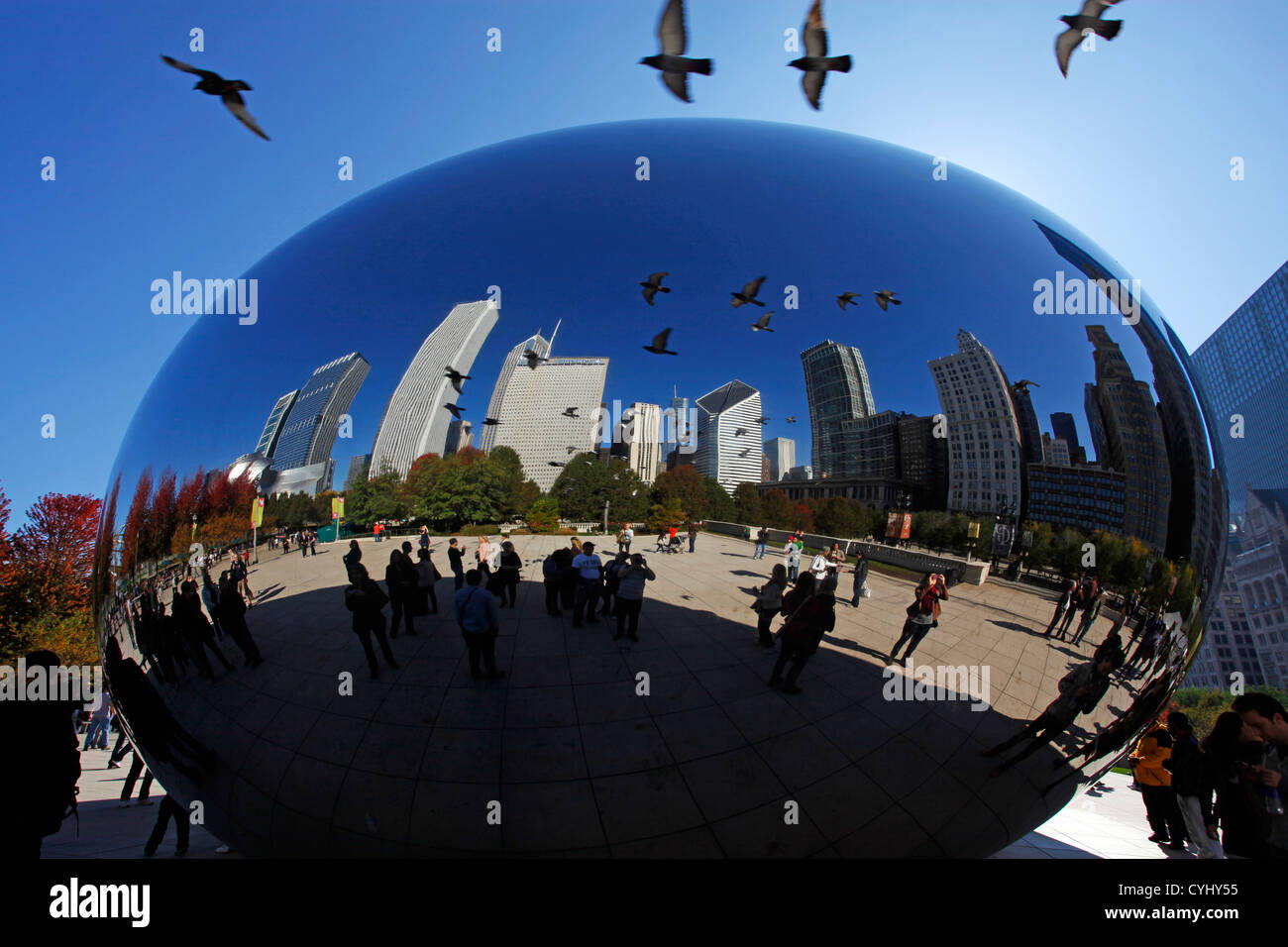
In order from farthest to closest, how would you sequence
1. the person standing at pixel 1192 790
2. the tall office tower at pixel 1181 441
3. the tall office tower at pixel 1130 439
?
the person standing at pixel 1192 790 < the tall office tower at pixel 1181 441 < the tall office tower at pixel 1130 439

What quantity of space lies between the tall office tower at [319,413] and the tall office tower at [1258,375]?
115820 mm

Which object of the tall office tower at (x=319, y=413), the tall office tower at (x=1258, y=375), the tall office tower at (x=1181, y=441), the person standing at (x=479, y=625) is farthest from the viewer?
the tall office tower at (x=1258, y=375)

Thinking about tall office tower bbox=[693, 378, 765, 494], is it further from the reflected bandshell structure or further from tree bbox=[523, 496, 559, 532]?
tree bbox=[523, 496, 559, 532]

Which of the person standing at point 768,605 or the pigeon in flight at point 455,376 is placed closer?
the person standing at point 768,605

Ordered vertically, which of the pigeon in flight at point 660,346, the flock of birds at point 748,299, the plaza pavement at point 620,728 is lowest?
the plaza pavement at point 620,728

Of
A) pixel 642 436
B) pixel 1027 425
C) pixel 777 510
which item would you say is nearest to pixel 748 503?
pixel 777 510

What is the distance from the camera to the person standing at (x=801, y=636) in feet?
6.07

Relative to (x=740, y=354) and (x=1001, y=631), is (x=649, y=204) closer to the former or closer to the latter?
(x=740, y=354)

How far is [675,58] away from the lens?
84.1 inches

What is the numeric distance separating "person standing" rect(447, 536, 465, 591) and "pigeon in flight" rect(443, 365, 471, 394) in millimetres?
643

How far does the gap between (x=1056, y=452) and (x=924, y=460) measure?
0.61 metres

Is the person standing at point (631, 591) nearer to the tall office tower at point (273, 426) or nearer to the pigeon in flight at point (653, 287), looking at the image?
the pigeon in flight at point (653, 287)

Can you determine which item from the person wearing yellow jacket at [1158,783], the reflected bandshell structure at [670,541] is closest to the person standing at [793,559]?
the reflected bandshell structure at [670,541]

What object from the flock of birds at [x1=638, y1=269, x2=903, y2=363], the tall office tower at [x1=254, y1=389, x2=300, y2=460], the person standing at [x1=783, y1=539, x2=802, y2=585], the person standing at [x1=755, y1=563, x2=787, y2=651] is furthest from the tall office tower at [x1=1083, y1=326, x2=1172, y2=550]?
the tall office tower at [x1=254, y1=389, x2=300, y2=460]
